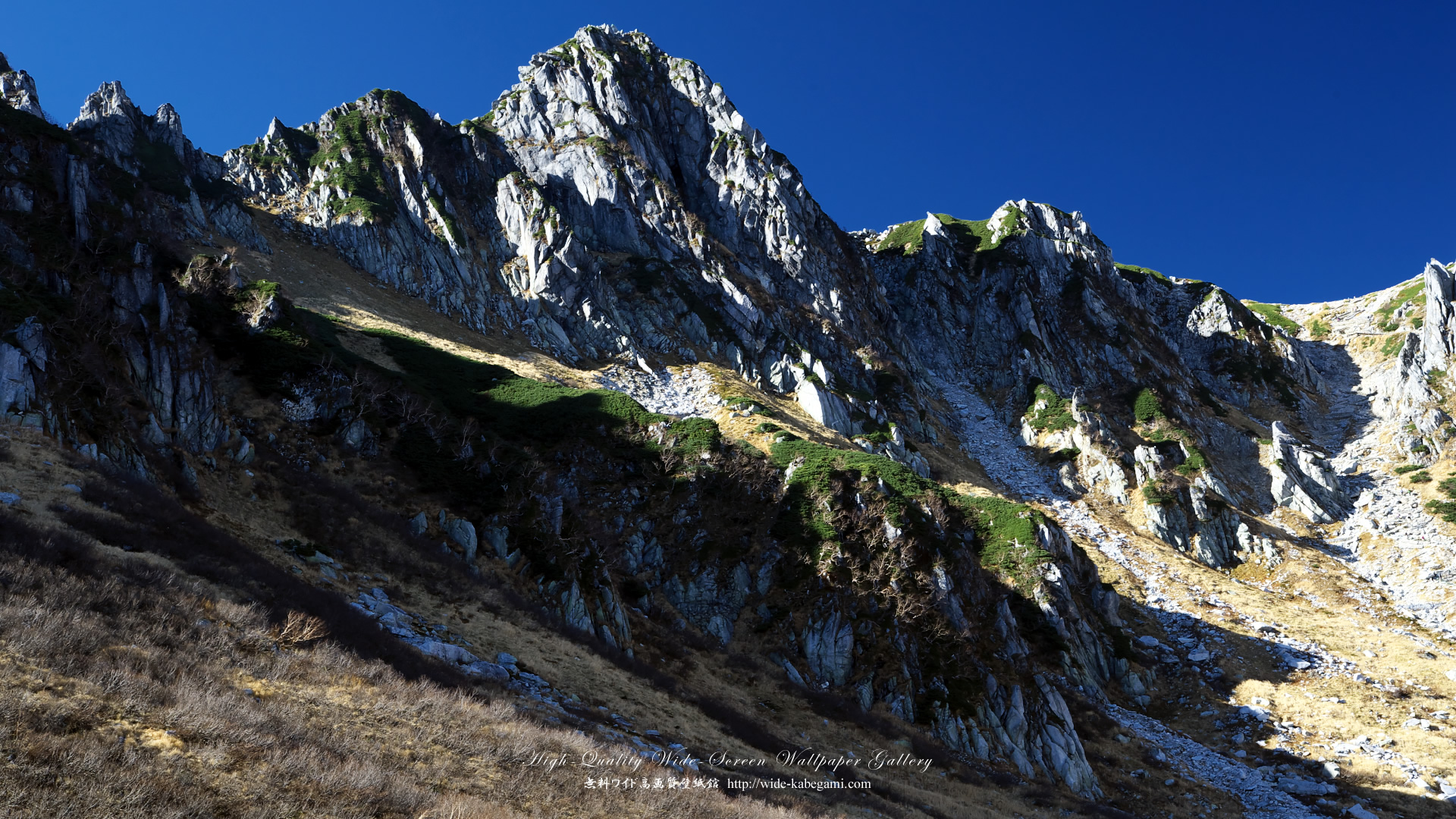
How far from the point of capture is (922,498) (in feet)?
112

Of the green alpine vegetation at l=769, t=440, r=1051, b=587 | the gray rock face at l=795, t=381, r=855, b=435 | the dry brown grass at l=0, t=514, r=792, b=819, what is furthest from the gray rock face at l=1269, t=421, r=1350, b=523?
the dry brown grass at l=0, t=514, r=792, b=819

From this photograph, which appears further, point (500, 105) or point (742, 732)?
point (500, 105)

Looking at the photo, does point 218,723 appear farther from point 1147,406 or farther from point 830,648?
point 1147,406

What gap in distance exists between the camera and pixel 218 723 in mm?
7926

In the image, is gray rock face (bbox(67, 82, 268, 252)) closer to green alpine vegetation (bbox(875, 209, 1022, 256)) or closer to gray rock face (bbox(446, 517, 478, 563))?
gray rock face (bbox(446, 517, 478, 563))

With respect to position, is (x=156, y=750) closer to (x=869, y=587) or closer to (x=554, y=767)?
(x=554, y=767)

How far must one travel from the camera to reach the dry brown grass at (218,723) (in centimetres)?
651

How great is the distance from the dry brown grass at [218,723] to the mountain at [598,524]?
75mm

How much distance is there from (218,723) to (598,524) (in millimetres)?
23735

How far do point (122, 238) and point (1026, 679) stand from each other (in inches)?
1669

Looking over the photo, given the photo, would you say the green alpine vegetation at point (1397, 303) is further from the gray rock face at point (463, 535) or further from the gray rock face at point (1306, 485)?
the gray rock face at point (463, 535)

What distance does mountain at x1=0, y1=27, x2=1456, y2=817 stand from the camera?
10.6 metres

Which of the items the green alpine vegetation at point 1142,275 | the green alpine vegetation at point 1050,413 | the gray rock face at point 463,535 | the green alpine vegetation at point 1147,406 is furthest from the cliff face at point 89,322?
the green alpine vegetation at point 1142,275

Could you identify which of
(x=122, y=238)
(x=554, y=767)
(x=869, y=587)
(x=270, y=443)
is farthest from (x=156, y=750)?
(x=122, y=238)
